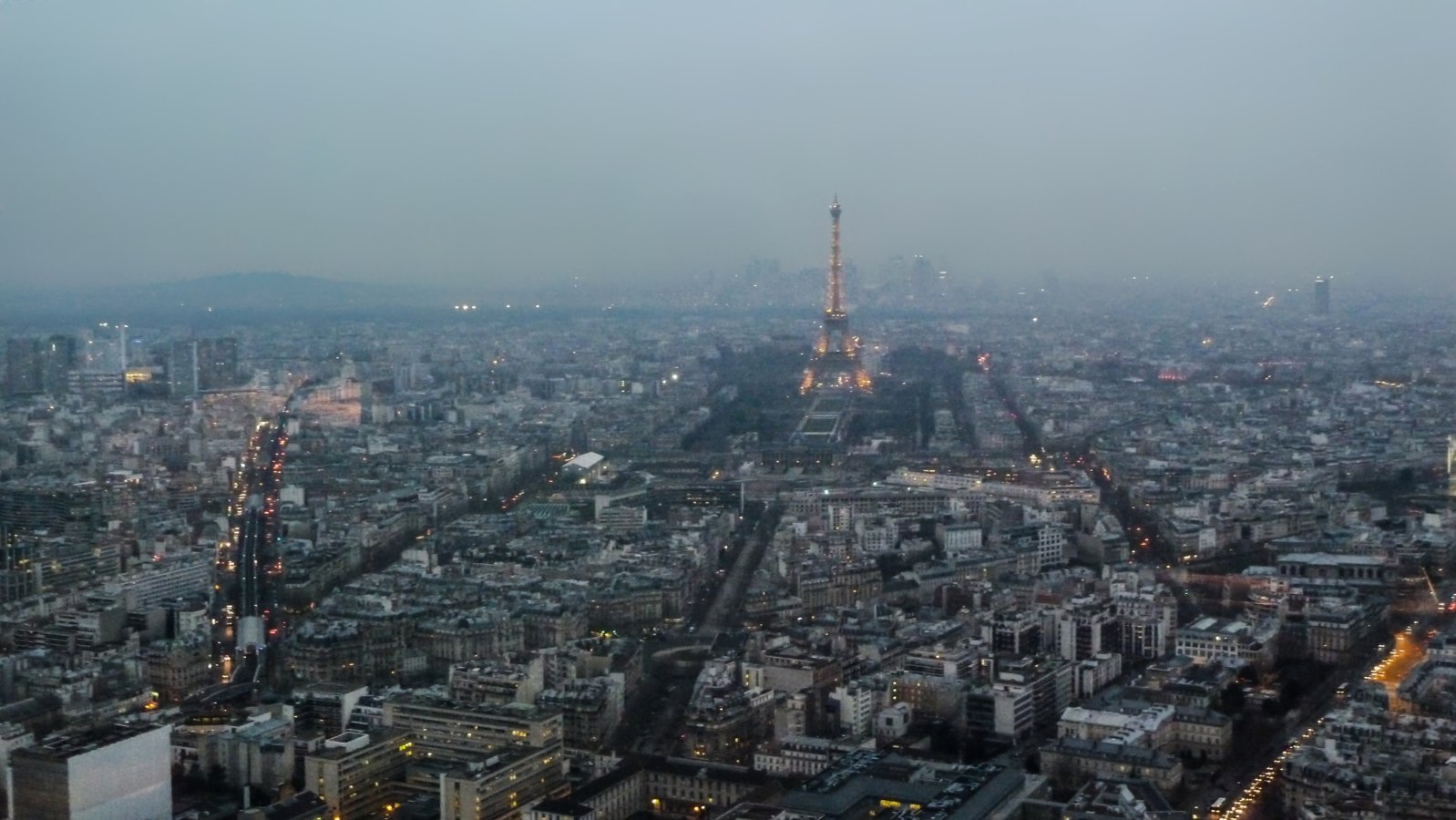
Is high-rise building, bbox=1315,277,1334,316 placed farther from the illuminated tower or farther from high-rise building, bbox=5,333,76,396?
high-rise building, bbox=5,333,76,396

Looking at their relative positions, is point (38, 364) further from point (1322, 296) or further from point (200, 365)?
point (1322, 296)

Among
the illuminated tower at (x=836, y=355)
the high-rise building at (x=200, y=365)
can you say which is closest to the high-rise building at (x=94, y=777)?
the high-rise building at (x=200, y=365)

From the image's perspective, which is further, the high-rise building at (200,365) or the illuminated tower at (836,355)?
the illuminated tower at (836,355)

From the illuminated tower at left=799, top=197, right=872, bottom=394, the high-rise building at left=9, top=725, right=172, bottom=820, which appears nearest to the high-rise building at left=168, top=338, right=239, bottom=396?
the illuminated tower at left=799, top=197, right=872, bottom=394

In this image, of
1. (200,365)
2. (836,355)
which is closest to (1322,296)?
(836,355)

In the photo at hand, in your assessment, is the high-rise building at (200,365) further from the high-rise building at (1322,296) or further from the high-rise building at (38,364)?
the high-rise building at (1322,296)

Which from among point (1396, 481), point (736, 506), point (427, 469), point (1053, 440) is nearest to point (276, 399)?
point (427, 469)
